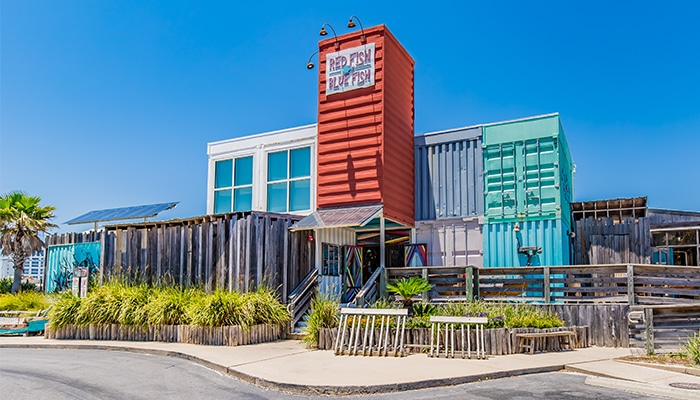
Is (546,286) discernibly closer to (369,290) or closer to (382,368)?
(369,290)

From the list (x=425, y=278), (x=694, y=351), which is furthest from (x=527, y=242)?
(x=694, y=351)

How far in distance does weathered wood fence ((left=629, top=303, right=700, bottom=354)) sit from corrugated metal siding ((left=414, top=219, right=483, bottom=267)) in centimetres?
562

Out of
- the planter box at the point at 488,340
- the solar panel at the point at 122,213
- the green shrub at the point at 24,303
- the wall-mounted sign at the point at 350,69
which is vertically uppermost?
the wall-mounted sign at the point at 350,69

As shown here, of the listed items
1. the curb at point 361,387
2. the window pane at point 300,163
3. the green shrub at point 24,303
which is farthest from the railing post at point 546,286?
the green shrub at point 24,303

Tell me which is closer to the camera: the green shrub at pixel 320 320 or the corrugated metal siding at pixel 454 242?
the green shrub at pixel 320 320

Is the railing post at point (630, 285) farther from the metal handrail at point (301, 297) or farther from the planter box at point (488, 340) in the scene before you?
the metal handrail at point (301, 297)

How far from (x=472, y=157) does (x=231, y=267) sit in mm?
7672

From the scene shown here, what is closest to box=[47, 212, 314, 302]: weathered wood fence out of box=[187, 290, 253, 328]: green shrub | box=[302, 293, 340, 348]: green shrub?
box=[187, 290, 253, 328]: green shrub

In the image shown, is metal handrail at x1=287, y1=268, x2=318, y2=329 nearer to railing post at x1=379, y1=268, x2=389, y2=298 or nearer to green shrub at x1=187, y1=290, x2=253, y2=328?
green shrub at x1=187, y1=290, x2=253, y2=328

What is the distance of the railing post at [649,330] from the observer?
35.1ft

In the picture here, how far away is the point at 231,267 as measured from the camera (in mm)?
14812

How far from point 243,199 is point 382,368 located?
1141cm

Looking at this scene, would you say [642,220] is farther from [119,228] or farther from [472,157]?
[119,228]

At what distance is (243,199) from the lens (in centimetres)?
1966
